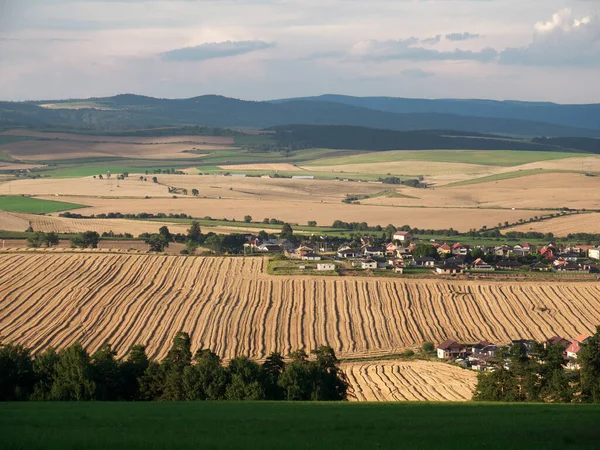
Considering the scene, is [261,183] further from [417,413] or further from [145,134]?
[417,413]

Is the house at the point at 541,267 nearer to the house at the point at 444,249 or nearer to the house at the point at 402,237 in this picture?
the house at the point at 444,249

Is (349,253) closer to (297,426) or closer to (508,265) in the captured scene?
(508,265)

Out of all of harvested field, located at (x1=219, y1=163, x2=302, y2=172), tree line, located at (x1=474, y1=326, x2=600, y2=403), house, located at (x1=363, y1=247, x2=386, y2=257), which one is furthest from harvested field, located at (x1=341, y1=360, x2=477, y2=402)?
harvested field, located at (x1=219, y1=163, x2=302, y2=172)

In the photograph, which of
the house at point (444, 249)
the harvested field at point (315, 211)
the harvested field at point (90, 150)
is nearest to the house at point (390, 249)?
the house at point (444, 249)

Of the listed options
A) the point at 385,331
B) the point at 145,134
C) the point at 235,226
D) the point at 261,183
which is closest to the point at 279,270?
the point at 385,331

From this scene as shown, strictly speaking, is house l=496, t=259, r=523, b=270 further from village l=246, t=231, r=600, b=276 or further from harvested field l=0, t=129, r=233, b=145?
harvested field l=0, t=129, r=233, b=145

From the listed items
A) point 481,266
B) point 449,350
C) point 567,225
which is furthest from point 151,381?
point 567,225
